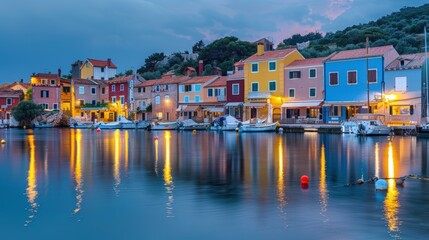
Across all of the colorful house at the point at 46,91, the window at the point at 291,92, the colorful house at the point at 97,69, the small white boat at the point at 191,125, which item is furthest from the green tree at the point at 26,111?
the window at the point at 291,92

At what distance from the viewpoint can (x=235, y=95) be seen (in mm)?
72000

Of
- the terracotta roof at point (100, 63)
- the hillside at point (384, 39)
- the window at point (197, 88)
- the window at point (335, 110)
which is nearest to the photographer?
the window at point (335, 110)

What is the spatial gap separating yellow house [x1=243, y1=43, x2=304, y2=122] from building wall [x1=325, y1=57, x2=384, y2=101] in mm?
7487

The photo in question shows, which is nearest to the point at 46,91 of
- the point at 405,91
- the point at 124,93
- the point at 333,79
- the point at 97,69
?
the point at 124,93

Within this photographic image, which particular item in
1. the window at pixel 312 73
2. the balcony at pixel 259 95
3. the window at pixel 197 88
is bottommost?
the balcony at pixel 259 95

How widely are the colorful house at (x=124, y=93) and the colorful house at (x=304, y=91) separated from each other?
34339 millimetres

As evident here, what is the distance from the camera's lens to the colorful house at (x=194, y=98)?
255 feet

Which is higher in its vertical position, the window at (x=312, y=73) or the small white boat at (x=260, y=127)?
the window at (x=312, y=73)

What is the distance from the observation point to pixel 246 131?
6475 centimetres

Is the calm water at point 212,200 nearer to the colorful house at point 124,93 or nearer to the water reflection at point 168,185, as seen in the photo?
the water reflection at point 168,185

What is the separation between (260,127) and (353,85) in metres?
13.0

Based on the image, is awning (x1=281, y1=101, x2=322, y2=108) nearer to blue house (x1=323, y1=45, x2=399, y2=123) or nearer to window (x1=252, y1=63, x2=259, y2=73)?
blue house (x1=323, y1=45, x2=399, y2=123)

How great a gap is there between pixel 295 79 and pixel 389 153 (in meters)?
34.2

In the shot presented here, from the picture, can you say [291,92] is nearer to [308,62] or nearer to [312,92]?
[312,92]
